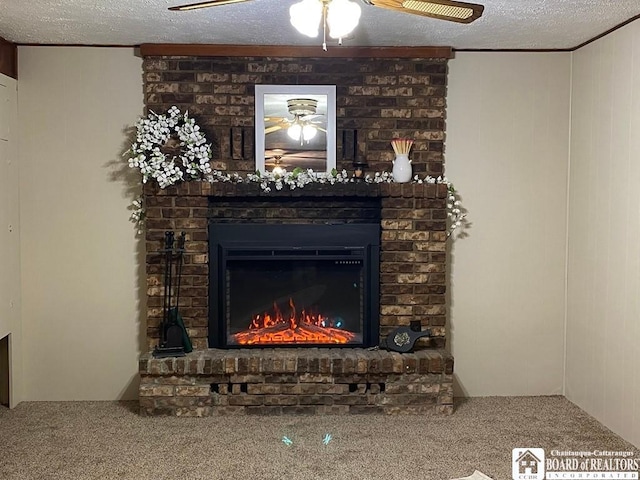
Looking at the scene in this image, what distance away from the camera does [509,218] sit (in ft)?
15.1

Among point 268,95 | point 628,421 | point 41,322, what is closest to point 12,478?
point 41,322

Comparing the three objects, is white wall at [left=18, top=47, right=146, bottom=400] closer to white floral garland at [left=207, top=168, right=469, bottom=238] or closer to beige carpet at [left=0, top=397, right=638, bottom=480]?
beige carpet at [left=0, top=397, right=638, bottom=480]

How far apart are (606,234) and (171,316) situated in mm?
2561

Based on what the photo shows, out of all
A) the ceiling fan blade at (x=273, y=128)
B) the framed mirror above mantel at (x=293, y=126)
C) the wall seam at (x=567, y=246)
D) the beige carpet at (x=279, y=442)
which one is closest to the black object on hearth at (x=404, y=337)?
the beige carpet at (x=279, y=442)

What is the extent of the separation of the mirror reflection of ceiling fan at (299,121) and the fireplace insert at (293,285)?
56 cm

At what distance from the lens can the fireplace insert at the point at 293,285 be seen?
14.3 feet

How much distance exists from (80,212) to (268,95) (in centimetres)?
138

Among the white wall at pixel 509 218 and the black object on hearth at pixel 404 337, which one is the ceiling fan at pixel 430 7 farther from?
the black object on hearth at pixel 404 337

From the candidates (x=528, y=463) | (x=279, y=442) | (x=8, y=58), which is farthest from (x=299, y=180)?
(x=528, y=463)

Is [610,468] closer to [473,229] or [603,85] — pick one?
[473,229]

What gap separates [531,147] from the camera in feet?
15.0

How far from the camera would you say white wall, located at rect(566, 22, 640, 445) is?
3.72m

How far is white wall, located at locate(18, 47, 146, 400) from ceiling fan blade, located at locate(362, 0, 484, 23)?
2416mm

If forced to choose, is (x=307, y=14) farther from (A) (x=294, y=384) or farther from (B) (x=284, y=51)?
(A) (x=294, y=384)
